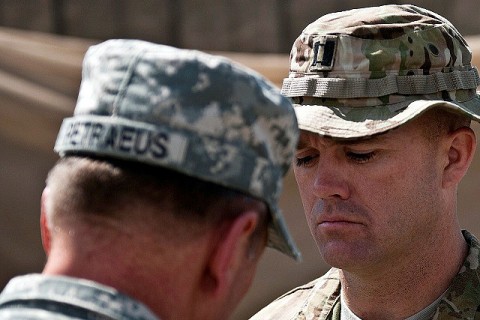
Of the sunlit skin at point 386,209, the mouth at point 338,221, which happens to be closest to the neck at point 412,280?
the sunlit skin at point 386,209

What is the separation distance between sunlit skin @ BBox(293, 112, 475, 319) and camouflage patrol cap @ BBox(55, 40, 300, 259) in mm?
942

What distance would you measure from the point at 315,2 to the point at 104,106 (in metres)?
3.64

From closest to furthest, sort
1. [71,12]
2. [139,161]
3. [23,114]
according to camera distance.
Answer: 1. [139,161]
2. [23,114]
3. [71,12]

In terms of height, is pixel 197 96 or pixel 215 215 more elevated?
pixel 197 96

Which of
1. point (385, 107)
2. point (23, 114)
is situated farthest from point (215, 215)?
point (23, 114)

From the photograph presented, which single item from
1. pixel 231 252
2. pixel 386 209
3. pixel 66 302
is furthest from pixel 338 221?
pixel 66 302

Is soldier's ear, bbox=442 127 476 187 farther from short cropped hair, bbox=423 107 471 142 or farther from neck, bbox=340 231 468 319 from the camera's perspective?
neck, bbox=340 231 468 319

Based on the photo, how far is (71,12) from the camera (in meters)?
4.87

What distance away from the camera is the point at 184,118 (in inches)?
53.9

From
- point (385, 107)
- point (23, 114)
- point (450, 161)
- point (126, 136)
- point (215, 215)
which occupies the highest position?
point (126, 136)

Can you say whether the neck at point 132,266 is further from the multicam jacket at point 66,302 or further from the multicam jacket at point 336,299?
the multicam jacket at point 336,299

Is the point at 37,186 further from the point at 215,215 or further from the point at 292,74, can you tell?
the point at 215,215

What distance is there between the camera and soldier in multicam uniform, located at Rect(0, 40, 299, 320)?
134 centimetres

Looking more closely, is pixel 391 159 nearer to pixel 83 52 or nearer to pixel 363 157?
pixel 363 157
